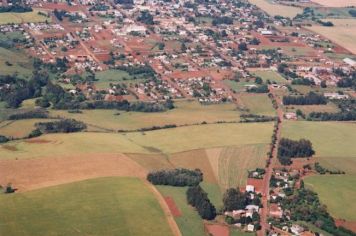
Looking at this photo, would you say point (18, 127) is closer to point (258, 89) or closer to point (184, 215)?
point (184, 215)

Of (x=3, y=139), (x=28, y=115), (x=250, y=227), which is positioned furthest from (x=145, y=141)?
(x=250, y=227)

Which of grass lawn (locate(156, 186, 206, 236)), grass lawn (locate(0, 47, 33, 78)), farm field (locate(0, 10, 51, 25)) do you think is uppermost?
farm field (locate(0, 10, 51, 25))

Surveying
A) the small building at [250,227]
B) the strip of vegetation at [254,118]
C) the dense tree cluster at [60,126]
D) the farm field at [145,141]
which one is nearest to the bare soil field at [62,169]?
the farm field at [145,141]

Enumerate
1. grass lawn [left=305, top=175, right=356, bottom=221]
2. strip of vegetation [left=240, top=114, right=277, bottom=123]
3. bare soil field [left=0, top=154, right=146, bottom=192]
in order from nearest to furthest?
grass lawn [left=305, top=175, right=356, bottom=221] < bare soil field [left=0, top=154, right=146, bottom=192] < strip of vegetation [left=240, top=114, right=277, bottom=123]

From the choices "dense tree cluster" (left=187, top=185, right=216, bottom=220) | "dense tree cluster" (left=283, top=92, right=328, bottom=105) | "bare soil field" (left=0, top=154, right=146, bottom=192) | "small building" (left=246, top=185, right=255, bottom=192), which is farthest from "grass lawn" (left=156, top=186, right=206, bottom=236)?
"dense tree cluster" (left=283, top=92, right=328, bottom=105)

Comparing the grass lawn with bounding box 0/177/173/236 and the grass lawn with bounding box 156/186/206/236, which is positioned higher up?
the grass lawn with bounding box 0/177/173/236

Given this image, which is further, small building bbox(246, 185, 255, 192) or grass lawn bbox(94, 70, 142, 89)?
grass lawn bbox(94, 70, 142, 89)

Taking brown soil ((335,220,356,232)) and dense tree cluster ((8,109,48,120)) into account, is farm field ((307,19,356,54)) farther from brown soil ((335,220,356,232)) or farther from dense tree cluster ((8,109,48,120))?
brown soil ((335,220,356,232))
